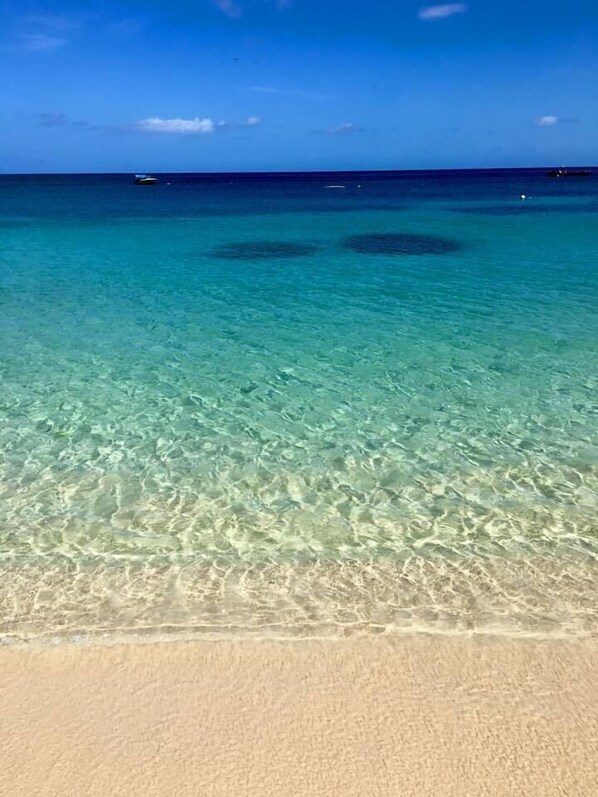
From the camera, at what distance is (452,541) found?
20.0 feet

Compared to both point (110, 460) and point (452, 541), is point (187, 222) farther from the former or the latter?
point (452, 541)

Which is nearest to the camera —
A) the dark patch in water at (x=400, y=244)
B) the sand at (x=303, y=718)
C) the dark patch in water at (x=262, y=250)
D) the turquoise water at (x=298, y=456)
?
the sand at (x=303, y=718)

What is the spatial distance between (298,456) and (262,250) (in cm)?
1957

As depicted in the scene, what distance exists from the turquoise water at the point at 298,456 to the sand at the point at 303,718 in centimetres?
38

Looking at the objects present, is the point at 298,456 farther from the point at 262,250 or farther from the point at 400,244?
the point at 400,244

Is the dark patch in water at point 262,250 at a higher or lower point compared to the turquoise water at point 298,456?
higher

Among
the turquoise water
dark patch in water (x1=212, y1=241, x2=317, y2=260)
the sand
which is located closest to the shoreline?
the turquoise water

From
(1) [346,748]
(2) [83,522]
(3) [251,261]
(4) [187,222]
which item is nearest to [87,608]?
(2) [83,522]

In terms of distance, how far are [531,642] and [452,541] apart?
147cm

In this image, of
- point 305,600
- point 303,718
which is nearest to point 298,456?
point 305,600

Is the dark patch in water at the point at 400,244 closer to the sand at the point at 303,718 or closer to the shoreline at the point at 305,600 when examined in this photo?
the shoreline at the point at 305,600

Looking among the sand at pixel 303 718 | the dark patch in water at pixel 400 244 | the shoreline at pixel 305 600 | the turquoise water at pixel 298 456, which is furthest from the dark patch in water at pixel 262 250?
the sand at pixel 303 718

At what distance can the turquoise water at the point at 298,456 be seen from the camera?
17.6 ft

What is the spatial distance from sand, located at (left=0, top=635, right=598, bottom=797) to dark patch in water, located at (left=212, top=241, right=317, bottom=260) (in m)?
20.8
